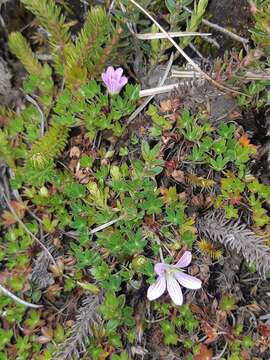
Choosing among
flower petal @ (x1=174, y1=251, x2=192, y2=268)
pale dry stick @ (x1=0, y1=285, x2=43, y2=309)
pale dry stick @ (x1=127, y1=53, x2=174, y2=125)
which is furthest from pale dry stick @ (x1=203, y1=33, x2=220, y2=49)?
pale dry stick @ (x1=0, y1=285, x2=43, y2=309)

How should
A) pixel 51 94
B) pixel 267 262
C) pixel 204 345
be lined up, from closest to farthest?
pixel 267 262, pixel 204 345, pixel 51 94

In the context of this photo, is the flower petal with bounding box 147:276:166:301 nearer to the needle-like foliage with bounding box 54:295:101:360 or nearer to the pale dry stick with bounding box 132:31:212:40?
the needle-like foliage with bounding box 54:295:101:360

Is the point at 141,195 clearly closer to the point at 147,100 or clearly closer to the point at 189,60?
the point at 147,100

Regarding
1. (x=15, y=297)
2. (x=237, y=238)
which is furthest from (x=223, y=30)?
(x=15, y=297)

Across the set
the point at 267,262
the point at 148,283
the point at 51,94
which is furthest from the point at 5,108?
the point at 267,262

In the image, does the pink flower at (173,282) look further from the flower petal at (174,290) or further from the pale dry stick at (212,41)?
the pale dry stick at (212,41)

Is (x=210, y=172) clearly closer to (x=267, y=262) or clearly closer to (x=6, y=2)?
(x=267, y=262)
